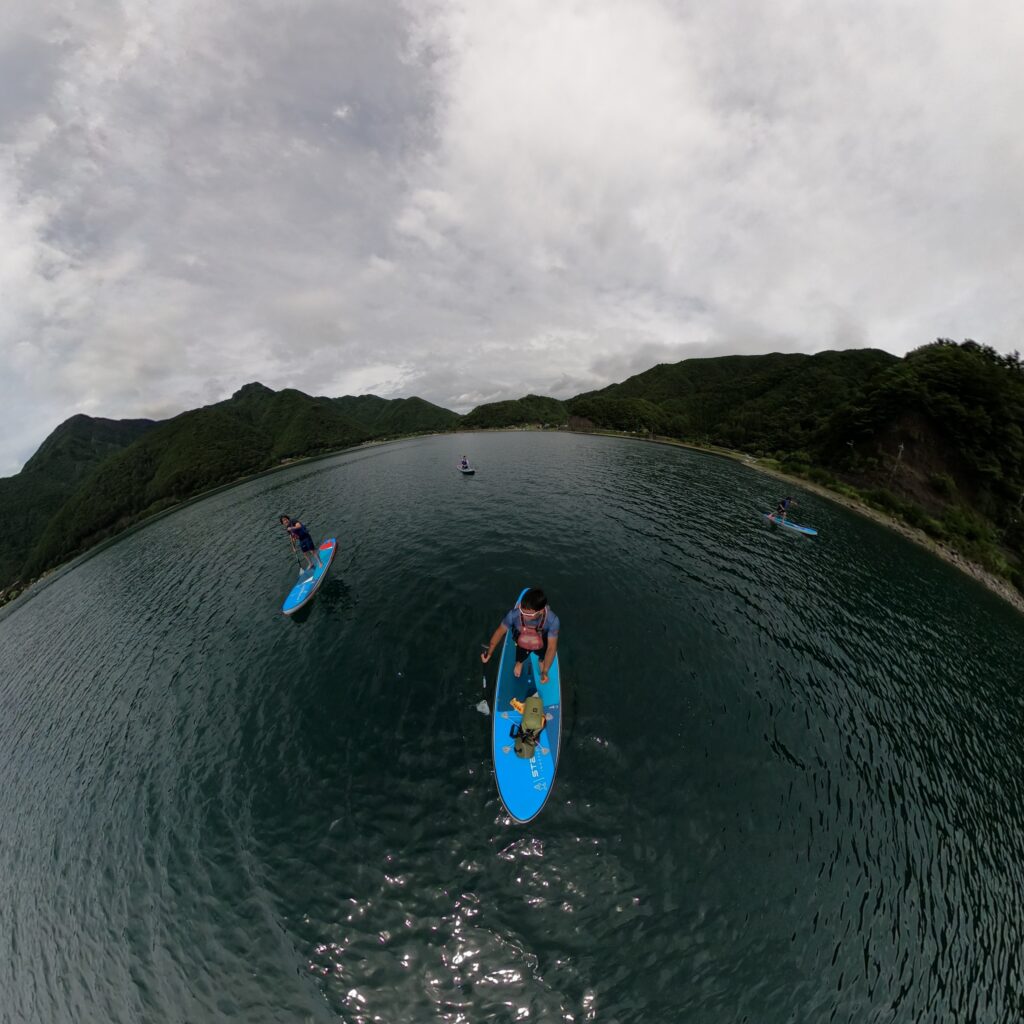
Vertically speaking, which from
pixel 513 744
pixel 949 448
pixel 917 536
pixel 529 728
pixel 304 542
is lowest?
pixel 513 744

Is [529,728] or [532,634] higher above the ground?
[532,634]

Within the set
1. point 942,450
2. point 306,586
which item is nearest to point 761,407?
point 942,450

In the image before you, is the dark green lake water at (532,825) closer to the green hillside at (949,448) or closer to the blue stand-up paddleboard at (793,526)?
the blue stand-up paddleboard at (793,526)

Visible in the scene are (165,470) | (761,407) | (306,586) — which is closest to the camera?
(306,586)

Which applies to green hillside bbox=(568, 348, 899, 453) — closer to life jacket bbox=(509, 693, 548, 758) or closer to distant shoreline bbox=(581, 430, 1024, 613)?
distant shoreline bbox=(581, 430, 1024, 613)

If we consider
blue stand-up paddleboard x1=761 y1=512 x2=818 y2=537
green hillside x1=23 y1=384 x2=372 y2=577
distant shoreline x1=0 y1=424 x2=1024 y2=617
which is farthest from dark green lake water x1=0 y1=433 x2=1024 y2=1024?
green hillside x1=23 y1=384 x2=372 y2=577

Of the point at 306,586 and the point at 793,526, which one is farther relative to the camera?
the point at 793,526

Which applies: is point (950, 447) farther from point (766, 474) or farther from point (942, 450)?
point (766, 474)

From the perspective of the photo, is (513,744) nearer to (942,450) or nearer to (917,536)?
(917,536)

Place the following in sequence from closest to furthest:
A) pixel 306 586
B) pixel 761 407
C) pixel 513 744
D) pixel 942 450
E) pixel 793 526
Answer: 1. pixel 513 744
2. pixel 306 586
3. pixel 793 526
4. pixel 942 450
5. pixel 761 407
